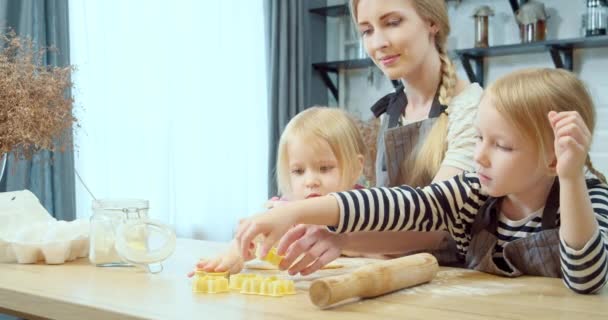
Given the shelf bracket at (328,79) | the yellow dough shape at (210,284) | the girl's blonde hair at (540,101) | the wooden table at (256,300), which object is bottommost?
the wooden table at (256,300)

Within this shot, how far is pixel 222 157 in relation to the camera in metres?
3.64

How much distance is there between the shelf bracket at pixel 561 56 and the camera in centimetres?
336

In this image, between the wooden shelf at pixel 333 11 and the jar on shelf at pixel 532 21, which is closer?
the jar on shelf at pixel 532 21

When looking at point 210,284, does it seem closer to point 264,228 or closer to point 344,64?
point 264,228

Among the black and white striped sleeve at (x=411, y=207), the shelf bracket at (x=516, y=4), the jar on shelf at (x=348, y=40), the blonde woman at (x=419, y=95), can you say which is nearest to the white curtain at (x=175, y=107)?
the jar on shelf at (x=348, y=40)

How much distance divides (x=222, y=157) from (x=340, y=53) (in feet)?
3.86

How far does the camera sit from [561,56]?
11.3ft

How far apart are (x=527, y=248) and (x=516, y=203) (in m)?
0.08

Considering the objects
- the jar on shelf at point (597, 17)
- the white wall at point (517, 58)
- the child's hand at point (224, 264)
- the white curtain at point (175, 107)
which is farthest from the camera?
the white wall at point (517, 58)

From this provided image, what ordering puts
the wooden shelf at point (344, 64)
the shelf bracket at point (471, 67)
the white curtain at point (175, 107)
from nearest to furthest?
the white curtain at point (175, 107), the shelf bracket at point (471, 67), the wooden shelf at point (344, 64)

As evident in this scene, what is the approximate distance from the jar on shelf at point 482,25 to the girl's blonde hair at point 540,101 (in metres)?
2.67

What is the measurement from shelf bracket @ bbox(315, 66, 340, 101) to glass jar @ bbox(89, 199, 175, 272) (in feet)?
10.4

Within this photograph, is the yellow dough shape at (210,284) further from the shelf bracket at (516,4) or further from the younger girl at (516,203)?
the shelf bracket at (516,4)

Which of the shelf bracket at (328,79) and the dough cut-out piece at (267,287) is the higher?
the shelf bracket at (328,79)
